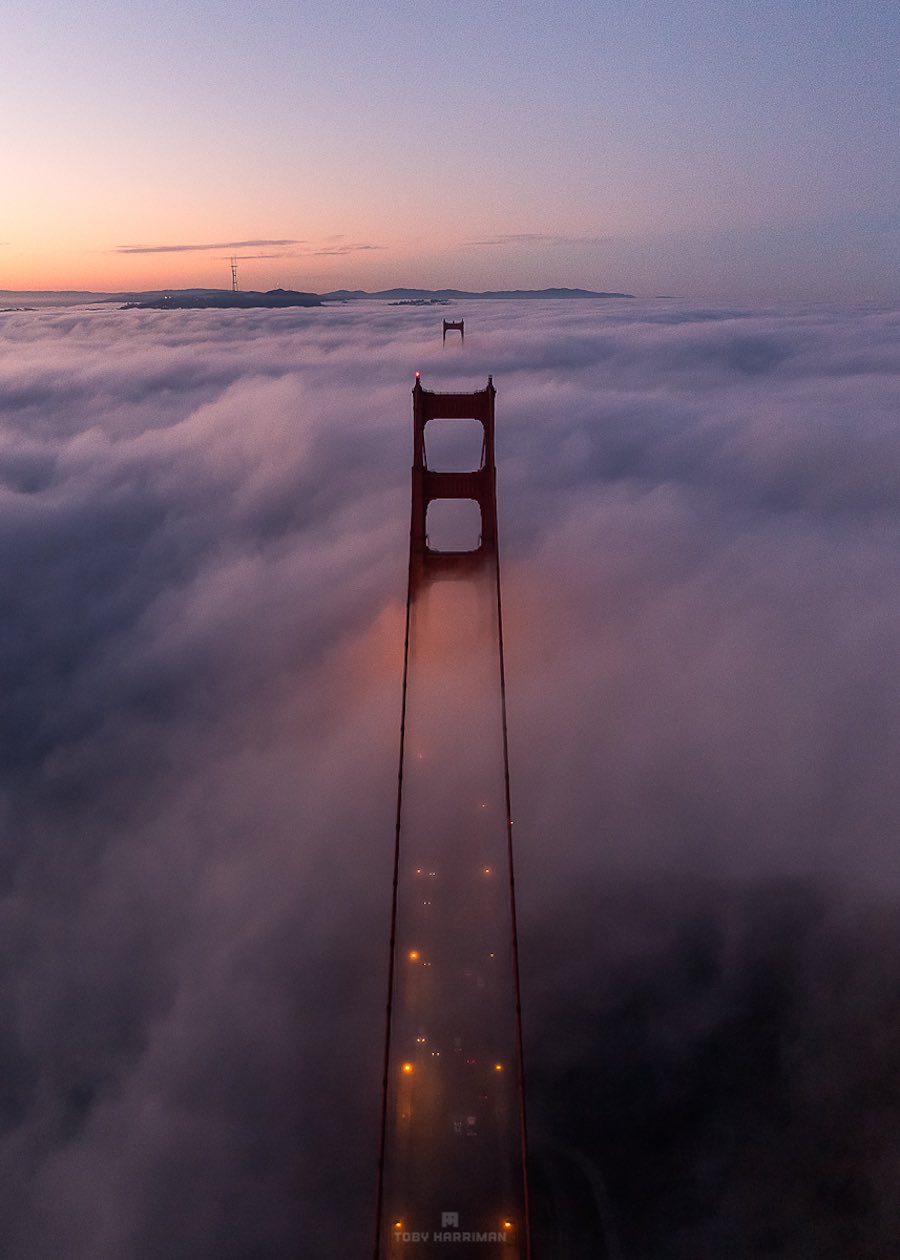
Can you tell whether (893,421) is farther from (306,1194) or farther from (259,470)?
(306,1194)

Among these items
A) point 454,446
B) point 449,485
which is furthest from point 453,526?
point 449,485

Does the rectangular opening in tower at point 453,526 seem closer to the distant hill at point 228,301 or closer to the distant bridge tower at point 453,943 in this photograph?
the distant bridge tower at point 453,943

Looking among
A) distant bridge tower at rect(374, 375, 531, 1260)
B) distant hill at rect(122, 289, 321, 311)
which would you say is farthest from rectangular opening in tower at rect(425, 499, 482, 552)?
distant hill at rect(122, 289, 321, 311)

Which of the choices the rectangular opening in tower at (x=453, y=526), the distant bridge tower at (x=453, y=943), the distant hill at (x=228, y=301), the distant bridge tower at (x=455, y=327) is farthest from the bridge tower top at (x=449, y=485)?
the distant hill at (x=228, y=301)

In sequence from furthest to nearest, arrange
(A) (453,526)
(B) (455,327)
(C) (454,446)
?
(C) (454,446) → (B) (455,327) → (A) (453,526)

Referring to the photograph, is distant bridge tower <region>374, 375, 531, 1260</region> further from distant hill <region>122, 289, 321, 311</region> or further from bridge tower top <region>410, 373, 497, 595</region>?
distant hill <region>122, 289, 321, 311</region>

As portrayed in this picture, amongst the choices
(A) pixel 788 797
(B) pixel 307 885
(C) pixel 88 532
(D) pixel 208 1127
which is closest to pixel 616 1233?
(D) pixel 208 1127

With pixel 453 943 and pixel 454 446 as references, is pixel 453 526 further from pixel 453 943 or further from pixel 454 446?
pixel 453 943

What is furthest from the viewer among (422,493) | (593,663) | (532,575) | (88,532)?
(88,532)

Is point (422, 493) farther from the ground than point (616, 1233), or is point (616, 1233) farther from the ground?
point (422, 493)
